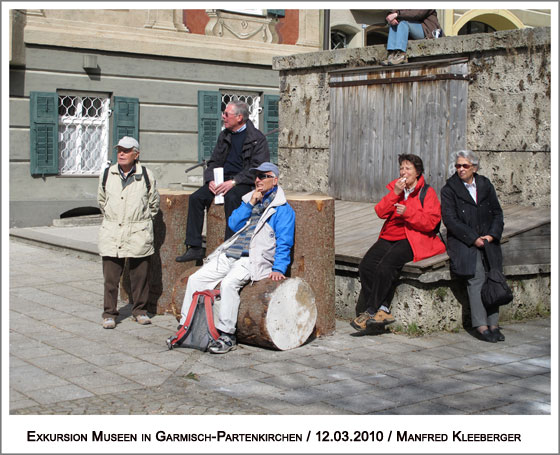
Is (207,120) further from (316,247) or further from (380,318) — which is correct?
(380,318)

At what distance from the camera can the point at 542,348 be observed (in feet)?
24.0

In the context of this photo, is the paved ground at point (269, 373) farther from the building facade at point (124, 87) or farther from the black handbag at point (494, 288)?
the building facade at point (124, 87)

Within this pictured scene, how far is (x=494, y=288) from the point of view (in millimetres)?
7508

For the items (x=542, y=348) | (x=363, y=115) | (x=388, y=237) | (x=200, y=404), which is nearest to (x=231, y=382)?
(x=200, y=404)

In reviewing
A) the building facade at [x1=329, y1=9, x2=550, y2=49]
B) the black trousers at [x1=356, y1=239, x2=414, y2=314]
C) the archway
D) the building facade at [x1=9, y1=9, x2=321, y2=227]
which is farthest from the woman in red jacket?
the archway

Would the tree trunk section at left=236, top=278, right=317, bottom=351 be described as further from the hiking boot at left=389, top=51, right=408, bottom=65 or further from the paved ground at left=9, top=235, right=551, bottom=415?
the hiking boot at left=389, top=51, right=408, bottom=65

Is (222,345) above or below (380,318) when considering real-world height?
below

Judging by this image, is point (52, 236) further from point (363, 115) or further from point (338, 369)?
point (338, 369)

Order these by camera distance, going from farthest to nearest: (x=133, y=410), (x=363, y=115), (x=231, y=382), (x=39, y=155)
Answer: (x=39, y=155) → (x=363, y=115) → (x=231, y=382) → (x=133, y=410)

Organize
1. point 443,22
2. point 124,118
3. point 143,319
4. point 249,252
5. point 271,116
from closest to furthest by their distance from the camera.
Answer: point 249,252 → point 143,319 → point 124,118 → point 271,116 → point 443,22

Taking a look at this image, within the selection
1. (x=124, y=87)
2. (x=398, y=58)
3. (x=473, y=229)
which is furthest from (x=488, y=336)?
(x=124, y=87)

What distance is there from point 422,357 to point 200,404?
2.20 metres

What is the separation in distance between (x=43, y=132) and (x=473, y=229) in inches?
403

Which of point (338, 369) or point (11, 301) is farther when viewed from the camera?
point (11, 301)
